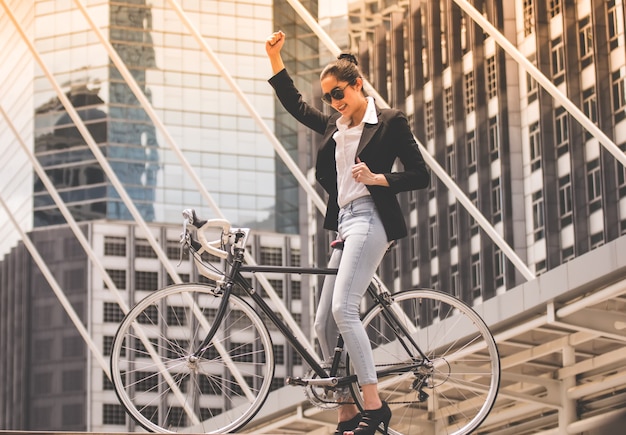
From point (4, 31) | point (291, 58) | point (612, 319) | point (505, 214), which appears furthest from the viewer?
point (4, 31)

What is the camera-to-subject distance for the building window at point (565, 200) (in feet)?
150

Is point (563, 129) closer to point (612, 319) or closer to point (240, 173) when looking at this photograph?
point (612, 319)

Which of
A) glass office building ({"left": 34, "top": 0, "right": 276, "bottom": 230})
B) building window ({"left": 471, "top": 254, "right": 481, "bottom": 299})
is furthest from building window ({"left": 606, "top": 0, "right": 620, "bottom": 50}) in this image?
glass office building ({"left": 34, "top": 0, "right": 276, "bottom": 230})

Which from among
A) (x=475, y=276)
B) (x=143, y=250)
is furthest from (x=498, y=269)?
(x=143, y=250)

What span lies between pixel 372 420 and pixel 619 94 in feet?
130

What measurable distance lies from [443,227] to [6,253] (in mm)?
45537

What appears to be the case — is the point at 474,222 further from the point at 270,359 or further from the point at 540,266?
the point at 270,359

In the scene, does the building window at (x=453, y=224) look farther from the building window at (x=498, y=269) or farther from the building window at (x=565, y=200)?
the building window at (x=565, y=200)

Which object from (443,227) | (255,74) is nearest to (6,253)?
(255,74)

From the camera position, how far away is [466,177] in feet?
175

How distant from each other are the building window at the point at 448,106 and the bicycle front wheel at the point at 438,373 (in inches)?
1949

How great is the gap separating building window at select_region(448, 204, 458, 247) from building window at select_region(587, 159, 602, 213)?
987cm

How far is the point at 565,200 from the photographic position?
4616 cm

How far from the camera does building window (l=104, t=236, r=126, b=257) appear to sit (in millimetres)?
89000
